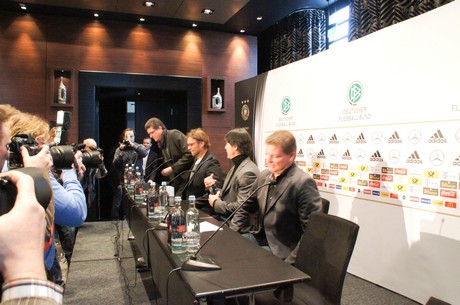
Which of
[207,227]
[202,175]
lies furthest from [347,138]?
[207,227]

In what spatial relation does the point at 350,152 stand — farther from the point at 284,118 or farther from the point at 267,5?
the point at 267,5

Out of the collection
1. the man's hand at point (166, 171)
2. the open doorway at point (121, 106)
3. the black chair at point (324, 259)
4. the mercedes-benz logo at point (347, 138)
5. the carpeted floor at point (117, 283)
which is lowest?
the carpeted floor at point (117, 283)

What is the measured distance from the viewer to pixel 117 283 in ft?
9.89

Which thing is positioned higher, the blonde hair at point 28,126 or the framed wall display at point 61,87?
the framed wall display at point 61,87

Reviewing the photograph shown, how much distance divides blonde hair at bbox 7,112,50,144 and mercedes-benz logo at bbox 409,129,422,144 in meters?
2.46

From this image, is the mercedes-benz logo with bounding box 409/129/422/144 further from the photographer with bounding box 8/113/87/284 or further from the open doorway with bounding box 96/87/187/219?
the open doorway with bounding box 96/87/187/219

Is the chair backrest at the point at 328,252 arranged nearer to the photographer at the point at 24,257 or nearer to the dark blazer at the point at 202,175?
the photographer at the point at 24,257

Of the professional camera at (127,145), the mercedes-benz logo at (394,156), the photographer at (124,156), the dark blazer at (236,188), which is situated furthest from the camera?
the photographer at (124,156)

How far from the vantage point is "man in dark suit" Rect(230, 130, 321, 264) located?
202 cm

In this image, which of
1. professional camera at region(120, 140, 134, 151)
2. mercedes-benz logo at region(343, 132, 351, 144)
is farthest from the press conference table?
professional camera at region(120, 140, 134, 151)

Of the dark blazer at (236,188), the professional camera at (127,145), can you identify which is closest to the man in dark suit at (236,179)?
the dark blazer at (236,188)

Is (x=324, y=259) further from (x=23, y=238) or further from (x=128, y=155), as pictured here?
(x=128, y=155)

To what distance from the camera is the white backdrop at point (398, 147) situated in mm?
2375

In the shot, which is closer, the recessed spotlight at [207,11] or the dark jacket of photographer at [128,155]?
the dark jacket of photographer at [128,155]
